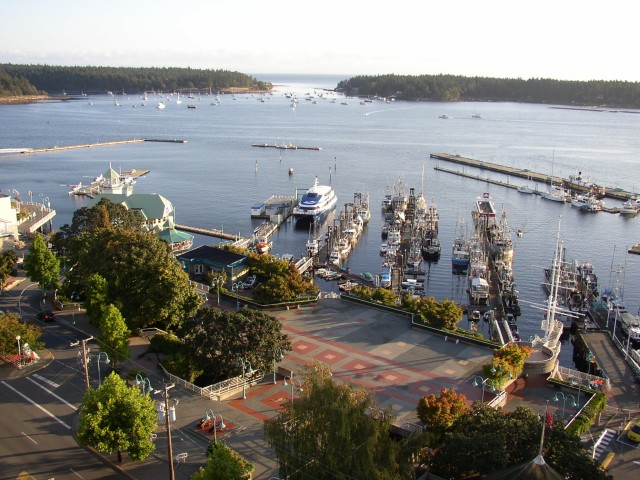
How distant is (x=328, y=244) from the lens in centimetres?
5866

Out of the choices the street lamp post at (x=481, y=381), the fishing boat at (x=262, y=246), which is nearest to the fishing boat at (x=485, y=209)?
the fishing boat at (x=262, y=246)

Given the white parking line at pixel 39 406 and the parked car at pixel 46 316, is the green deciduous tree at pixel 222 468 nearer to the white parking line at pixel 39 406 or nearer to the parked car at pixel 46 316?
the white parking line at pixel 39 406

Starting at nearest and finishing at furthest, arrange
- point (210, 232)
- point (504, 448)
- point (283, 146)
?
point (504, 448), point (210, 232), point (283, 146)

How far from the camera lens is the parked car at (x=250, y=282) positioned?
1642 inches

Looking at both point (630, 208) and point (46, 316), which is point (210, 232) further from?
point (630, 208)

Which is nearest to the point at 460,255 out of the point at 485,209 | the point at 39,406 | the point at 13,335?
the point at 485,209

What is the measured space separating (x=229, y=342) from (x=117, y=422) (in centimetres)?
652

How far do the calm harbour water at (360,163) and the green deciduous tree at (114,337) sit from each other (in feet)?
79.0

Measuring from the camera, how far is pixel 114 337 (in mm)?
26641

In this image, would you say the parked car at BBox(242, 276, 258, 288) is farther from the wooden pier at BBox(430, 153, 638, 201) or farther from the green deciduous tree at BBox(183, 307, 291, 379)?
the wooden pier at BBox(430, 153, 638, 201)

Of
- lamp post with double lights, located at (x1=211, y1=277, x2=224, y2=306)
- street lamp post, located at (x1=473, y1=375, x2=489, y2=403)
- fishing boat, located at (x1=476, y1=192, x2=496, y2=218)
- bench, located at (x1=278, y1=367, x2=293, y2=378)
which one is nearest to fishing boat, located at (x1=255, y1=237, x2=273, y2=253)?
lamp post with double lights, located at (x1=211, y1=277, x2=224, y2=306)

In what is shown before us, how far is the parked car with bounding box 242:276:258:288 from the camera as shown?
41719 millimetres

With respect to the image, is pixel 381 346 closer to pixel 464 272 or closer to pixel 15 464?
pixel 15 464

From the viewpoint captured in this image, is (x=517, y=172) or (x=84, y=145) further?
(x=84, y=145)
